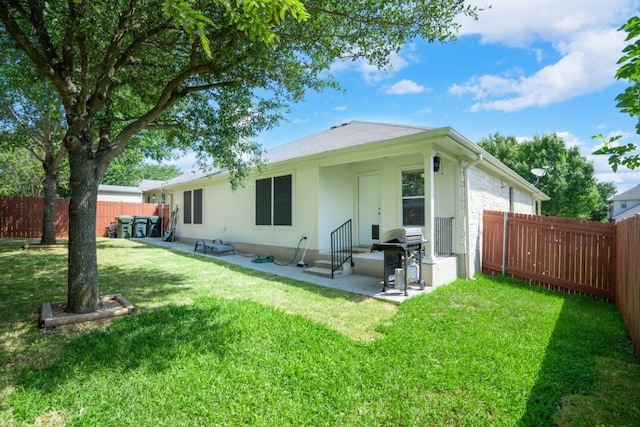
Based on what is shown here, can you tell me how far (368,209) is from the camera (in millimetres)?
8828

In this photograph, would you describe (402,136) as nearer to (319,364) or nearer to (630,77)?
(630,77)

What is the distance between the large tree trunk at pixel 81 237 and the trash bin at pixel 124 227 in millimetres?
14018

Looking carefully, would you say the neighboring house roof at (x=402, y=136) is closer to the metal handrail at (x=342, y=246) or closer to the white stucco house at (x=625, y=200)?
the metal handrail at (x=342, y=246)

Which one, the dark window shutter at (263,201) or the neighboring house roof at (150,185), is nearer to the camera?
the dark window shutter at (263,201)

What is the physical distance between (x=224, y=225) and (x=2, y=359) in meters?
9.07

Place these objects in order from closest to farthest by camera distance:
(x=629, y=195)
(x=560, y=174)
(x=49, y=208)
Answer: (x=49, y=208) → (x=560, y=174) → (x=629, y=195)

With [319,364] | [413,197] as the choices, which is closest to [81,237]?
[319,364]

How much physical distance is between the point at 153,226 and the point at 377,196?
14.0 metres

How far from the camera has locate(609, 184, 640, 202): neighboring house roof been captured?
36062 mm

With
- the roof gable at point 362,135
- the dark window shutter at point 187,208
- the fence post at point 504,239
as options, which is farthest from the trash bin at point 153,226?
the fence post at point 504,239

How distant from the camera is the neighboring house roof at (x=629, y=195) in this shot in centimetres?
3606

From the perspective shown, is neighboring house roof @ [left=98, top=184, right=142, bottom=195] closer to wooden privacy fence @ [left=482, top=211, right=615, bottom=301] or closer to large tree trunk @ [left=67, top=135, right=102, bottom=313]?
large tree trunk @ [left=67, top=135, right=102, bottom=313]

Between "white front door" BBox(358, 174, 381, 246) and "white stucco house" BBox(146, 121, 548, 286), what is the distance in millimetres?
27

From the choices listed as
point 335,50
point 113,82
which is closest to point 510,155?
point 335,50
